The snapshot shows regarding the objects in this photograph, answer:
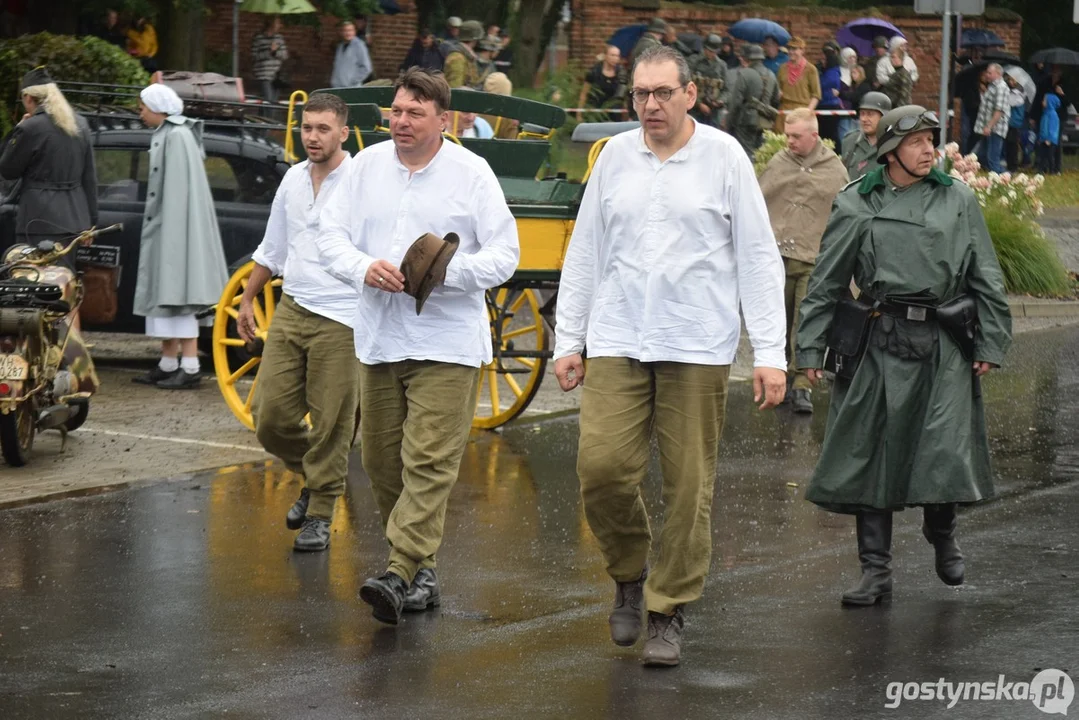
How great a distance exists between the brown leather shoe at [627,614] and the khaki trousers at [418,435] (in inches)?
30.6

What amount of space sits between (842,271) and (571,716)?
93.7 inches

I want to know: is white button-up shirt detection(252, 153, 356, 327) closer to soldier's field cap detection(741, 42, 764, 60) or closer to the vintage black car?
the vintage black car

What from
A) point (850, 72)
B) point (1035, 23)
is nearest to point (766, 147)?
point (850, 72)

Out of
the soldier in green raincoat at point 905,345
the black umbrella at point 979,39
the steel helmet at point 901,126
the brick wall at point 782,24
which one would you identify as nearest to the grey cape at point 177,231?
the soldier in green raincoat at point 905,345

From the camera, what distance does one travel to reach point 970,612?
6.95 metres

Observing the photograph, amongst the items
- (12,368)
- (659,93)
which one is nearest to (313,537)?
(12,368)

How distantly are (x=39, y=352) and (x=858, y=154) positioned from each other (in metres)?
5.72

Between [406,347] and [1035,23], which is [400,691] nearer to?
[406,347]

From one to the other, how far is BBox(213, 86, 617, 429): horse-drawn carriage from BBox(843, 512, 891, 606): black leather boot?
352 cm

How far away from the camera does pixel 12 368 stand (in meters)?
9.35

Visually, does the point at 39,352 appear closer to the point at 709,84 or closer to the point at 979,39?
the point at 709,84

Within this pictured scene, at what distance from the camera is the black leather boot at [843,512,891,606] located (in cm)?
707

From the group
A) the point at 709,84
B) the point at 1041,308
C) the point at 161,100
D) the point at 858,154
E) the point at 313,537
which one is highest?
the point at 161,100

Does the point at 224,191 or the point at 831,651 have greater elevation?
the point at 224,191
